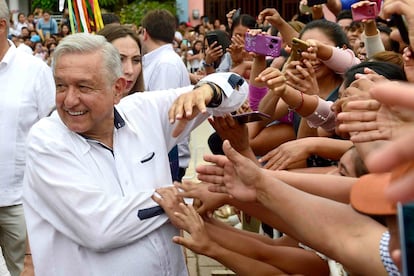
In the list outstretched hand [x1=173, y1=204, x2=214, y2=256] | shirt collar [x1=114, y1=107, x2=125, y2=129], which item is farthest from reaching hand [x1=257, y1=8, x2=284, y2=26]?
outstretched hand [x1=173, y1=204, x2=214, y2=256]

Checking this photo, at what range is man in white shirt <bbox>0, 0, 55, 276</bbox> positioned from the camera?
4.57 metres

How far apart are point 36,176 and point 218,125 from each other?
804 millimetres

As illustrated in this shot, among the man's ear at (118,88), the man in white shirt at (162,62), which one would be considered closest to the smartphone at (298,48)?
the man's ear at (118,88)

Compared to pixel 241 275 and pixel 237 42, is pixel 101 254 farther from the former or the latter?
pixel 237 42

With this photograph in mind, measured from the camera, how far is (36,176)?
9.06 feet

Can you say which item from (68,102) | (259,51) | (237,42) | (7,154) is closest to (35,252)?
(68,102)

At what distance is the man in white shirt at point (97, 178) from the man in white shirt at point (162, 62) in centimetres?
244

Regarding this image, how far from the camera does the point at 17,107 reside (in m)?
4.57

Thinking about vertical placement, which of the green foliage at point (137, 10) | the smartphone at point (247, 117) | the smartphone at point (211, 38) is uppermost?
the smartphone at point (247, 117)

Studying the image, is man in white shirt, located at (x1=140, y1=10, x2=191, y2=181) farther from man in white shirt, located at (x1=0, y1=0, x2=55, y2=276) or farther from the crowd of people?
the crowd of people

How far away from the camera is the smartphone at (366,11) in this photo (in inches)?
180

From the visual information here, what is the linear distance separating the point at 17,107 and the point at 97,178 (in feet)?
6.42

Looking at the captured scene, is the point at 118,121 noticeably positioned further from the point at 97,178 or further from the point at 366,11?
the point at 366,11

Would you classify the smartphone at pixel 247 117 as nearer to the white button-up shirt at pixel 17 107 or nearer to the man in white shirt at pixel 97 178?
the man in white shirt at pixel 97 178
